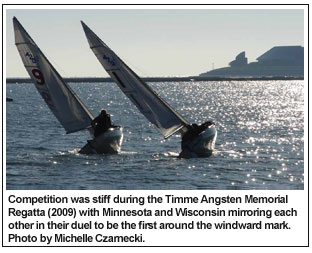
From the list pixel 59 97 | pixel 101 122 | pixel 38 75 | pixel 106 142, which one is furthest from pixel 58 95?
pixel 106 142

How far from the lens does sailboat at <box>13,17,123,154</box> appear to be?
32875mm

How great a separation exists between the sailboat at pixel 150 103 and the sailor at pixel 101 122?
1516mm

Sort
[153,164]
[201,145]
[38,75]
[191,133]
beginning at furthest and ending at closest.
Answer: [38,75] < [201,145] < [191,133] < [153,164]

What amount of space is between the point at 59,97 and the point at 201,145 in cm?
731

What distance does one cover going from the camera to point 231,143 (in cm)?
4122

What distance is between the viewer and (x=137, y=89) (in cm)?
3303

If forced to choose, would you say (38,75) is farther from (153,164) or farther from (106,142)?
(153,164)

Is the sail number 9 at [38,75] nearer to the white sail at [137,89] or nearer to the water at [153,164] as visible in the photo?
the white sail at [137,89]

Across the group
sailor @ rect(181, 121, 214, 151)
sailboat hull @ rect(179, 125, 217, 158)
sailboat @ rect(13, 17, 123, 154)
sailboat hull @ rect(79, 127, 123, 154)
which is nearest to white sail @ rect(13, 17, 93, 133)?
sailboat @ rect(13, 17, 123, 154)

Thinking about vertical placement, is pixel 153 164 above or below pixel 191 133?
below

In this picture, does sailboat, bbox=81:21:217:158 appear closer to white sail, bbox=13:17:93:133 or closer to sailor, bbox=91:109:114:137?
sailor, bbox=91:109:114:137

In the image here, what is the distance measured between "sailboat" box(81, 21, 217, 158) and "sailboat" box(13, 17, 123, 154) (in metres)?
1.79
